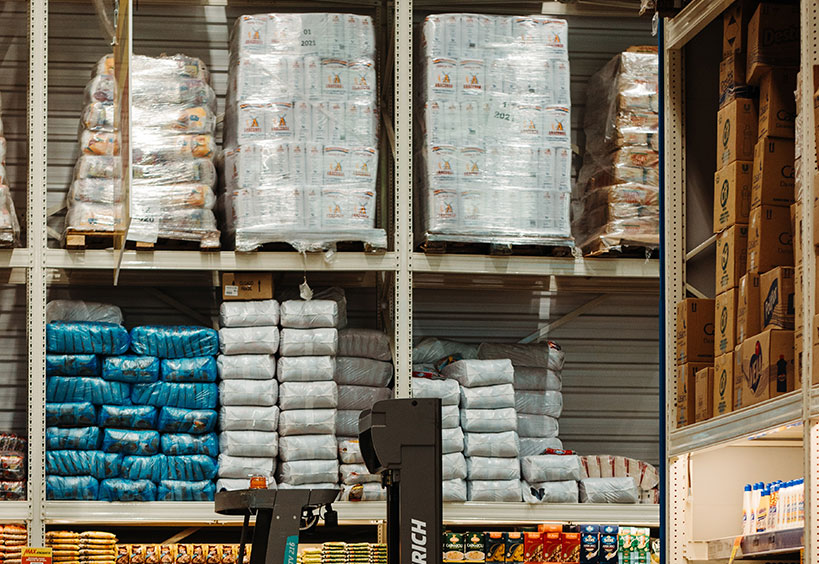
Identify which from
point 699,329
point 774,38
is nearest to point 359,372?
point 699,329

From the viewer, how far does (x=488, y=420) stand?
8742 mm

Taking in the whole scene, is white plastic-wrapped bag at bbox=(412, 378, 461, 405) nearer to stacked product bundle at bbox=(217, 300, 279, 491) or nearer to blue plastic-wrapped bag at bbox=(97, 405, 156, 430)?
stacked product bundle at bbox=(217, 300, 279, 491)

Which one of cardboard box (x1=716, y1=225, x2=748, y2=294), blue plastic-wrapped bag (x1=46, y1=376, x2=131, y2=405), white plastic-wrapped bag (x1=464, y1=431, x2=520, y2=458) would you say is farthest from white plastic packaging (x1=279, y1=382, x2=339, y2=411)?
cardboard box (x1=716, y1=225, x2=748, y2=294)

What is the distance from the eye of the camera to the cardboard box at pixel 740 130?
4840 mm

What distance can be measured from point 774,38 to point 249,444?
16.0ft

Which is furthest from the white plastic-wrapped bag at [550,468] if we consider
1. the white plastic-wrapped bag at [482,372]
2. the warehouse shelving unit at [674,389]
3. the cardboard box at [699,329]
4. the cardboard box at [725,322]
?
the cardboard box at [725,322]

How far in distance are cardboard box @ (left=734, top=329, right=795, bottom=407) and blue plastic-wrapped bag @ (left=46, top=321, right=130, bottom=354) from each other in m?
5.10

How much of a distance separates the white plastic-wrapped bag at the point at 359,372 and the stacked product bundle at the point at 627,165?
5.77 feet

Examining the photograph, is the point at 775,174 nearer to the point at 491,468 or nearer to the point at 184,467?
the point at 491,468

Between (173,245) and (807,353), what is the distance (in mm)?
5660

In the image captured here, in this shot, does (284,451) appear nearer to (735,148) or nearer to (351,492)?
(351,492)

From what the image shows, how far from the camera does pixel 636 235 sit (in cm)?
886

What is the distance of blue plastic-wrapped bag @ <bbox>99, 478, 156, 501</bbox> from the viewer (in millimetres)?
8391

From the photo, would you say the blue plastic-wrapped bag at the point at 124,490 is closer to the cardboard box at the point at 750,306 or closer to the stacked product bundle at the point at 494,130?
the stacked product bundle at the point at 494,130
